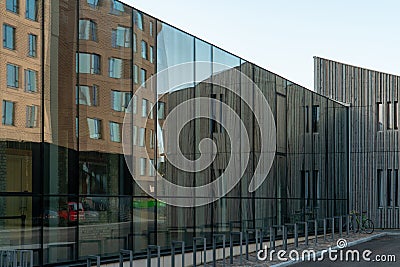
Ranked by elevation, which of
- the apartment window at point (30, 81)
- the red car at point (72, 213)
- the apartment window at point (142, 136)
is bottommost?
the red car at point (72, 213)

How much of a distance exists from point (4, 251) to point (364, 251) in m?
11.9

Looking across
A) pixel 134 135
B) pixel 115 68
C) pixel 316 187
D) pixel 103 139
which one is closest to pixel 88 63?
pixel 115 68

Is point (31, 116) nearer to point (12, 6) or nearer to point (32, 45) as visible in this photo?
point (32, 45)

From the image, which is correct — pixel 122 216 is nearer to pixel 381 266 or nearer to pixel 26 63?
pixel 26 63

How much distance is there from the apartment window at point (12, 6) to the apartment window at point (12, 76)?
2.56 ft

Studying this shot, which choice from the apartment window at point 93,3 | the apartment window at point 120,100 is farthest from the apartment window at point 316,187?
the apartment window at point 93,3

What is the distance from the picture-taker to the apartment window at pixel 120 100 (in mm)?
12414

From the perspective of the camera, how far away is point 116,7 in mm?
12664

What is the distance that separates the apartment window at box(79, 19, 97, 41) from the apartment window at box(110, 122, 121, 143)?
4.90 ft

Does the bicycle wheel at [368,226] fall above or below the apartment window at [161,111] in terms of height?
below

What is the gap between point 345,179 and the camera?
27.8 m

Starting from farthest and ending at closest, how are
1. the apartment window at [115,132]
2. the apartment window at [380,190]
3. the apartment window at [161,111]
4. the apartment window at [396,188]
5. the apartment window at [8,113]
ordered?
the apartment window at [380,190], the apartment window at [396,188], the apartment window at [161,111], the apartment window at [115,132], the apartment window at [8,113]

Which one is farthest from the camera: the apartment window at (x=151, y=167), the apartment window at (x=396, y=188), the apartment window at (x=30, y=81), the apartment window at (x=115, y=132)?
the apartment window at (x=396, y=188)

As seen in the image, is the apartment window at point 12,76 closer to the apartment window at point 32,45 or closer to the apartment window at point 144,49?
the apartment window at point 32,45
